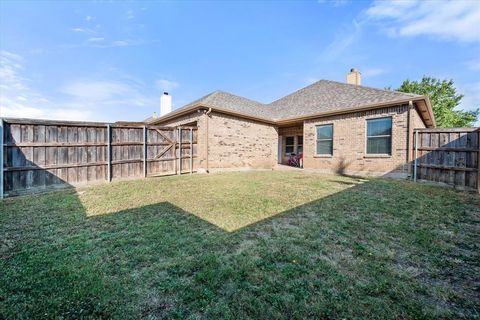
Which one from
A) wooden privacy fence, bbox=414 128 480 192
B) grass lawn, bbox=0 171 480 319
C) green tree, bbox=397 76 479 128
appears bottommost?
grass lawn, bbox=0 171 480 319

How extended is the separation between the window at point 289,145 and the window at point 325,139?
392cm

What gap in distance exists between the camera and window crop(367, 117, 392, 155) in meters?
9.31

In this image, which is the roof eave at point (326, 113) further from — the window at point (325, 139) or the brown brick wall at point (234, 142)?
the window at point (325, 139)

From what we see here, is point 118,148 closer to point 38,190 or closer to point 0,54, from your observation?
point 38,190

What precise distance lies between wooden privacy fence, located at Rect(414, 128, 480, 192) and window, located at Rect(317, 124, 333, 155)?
3715mm

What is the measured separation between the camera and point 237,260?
2518 mm

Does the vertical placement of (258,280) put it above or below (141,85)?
below

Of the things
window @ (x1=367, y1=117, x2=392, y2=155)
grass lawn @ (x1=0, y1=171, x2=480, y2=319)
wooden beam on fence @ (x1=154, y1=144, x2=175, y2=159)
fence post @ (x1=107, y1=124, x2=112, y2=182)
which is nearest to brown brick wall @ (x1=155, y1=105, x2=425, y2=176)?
window @ (x1=367, y1=117, x2=392, y2=155)

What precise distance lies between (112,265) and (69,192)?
5.06 meters

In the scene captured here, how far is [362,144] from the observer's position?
10.1 m

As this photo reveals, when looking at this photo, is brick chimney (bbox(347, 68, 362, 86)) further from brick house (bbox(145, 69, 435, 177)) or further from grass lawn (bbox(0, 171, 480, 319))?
grass lawn (bbox(0, 171, 480, 319))

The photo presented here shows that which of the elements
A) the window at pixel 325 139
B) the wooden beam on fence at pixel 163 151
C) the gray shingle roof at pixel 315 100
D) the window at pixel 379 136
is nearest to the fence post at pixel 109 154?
the wooden beam on fence at pixel 163 151

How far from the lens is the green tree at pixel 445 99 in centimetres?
2802

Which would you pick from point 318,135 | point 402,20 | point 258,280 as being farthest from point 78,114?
point 402,20
